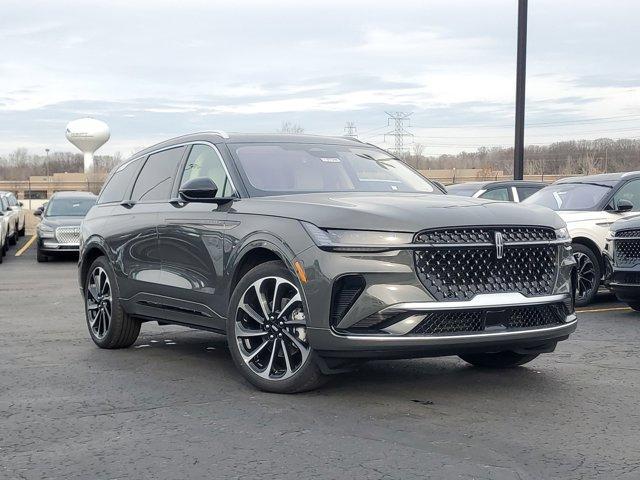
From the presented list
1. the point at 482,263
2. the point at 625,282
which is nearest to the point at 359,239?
the point at 482,263

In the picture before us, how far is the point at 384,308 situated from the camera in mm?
5684

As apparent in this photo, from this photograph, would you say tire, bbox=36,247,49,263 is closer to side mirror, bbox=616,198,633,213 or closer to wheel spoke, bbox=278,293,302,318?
side mirror, bbox=616,198,633,213

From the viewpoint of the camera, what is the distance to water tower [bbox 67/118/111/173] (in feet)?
318

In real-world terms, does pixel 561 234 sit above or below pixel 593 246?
above

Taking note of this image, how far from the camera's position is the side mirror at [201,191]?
22.5ft

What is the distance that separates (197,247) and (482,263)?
227cm

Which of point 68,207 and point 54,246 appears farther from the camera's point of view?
point 68,207

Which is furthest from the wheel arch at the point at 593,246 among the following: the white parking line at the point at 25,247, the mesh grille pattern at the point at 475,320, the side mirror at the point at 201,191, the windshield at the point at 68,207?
the white parking line at the point at 25,247

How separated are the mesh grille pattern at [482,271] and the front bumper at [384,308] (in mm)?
68

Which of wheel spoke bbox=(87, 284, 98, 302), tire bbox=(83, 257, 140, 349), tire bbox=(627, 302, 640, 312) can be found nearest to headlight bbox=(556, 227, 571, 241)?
tire bbox=(83, 257, 140, 349)

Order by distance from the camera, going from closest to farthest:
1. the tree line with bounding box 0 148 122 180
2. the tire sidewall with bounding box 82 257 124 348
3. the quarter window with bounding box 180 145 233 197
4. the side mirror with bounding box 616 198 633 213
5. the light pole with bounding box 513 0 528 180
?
the quarter window with bounding box 180 145 233 197, the tire sidewall with bounding box 82 257 124 348, the side mirror with bounding box 616 198 633 213, the light pole with bounding box 513 0 528 180, the tree line with bounding box 0 148 122 180

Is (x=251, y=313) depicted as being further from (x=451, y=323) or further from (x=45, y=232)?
(x=45, y=232)

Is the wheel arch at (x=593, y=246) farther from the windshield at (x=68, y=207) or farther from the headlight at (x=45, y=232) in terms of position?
the windshield at (x=68, y=207)

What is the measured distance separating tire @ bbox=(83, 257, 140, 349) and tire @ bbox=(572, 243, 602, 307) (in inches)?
232
